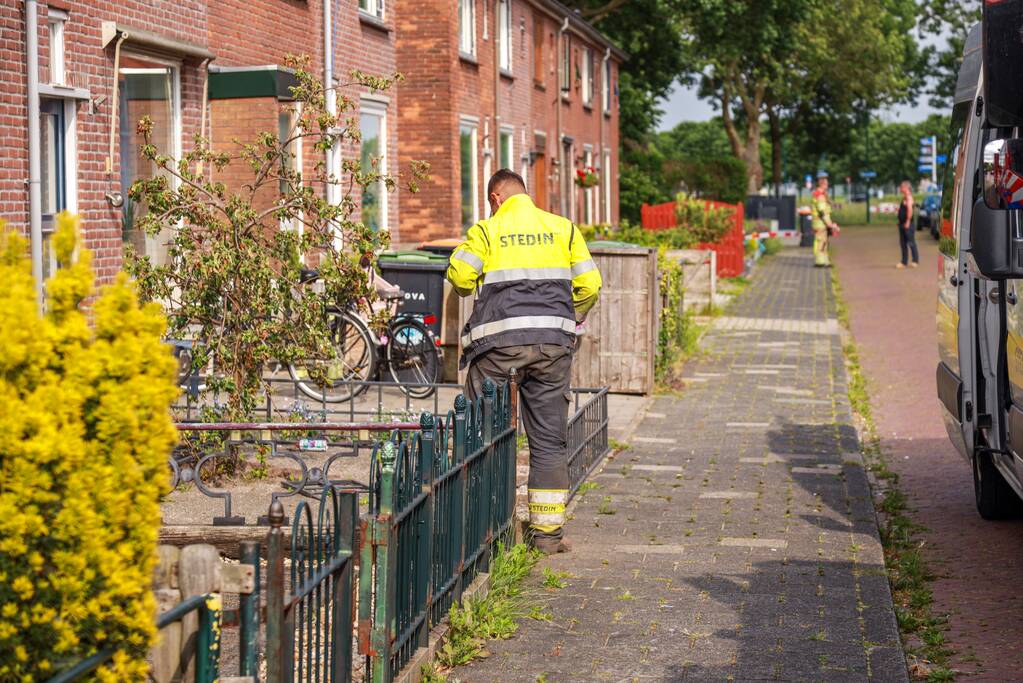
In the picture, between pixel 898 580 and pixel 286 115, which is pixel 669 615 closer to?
pixel 898 580

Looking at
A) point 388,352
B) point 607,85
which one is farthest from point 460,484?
point 607,85

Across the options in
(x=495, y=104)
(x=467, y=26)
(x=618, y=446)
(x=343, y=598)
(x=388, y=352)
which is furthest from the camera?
(x=495, y=104)

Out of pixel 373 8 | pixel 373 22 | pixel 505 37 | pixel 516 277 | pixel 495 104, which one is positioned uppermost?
pixel 505 37

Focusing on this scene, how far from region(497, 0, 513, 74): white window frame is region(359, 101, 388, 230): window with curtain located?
20.9 feet

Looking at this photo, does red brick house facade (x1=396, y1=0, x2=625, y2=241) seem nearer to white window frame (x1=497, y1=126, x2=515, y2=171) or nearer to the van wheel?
white window frame (x1=497, y1=126, x2=515, y2=171)

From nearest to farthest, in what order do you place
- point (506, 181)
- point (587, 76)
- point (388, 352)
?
point (506, 181) < point (388, 352) < point (587, 76)

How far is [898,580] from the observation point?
23.5 feet

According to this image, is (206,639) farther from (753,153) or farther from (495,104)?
(753,153)

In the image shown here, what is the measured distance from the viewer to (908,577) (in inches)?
284

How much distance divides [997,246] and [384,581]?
2830mm

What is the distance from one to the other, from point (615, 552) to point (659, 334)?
22.9 ft

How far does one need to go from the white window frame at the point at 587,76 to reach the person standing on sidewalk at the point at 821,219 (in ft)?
22.4

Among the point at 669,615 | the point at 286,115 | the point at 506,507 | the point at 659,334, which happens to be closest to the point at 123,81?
the point at 286,115

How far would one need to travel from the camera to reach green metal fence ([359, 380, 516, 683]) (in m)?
4.79
